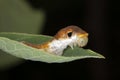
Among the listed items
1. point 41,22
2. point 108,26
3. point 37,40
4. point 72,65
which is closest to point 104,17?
point 108,26

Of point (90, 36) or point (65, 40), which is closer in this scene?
point (65, 40)

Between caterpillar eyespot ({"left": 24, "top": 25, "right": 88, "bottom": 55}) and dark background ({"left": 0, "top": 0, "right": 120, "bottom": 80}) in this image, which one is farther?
dark background ({"left": 0, "top": 0, "right": 120, "bottom": 80})

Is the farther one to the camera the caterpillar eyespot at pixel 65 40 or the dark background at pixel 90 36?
the dark background at pixel 90 36

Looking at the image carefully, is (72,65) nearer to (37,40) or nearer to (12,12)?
(12,12)
